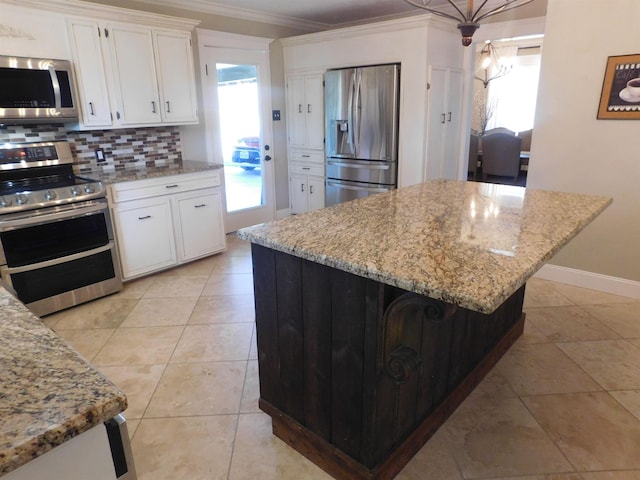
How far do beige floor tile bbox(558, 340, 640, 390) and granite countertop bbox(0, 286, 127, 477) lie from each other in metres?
2.48

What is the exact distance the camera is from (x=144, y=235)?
3621 mm

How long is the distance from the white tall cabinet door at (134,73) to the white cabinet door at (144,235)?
74 centimetres

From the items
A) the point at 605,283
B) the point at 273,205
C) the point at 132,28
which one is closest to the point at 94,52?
the point at 132,28

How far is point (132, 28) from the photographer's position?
348cm

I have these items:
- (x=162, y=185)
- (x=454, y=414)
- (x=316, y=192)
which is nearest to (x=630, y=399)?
(x=454, y=414)

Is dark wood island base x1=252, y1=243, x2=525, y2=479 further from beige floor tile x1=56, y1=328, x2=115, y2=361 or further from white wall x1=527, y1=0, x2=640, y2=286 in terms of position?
white wall x1=527, y1=0, x2=640, y2=286

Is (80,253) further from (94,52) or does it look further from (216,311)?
(94,52)

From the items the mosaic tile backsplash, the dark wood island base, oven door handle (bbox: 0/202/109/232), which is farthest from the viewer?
the mosaic tile backsplash

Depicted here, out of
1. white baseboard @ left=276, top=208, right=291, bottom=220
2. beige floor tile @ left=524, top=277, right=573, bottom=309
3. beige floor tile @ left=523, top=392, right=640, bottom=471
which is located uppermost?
white baseboard @ left=276, top=208, right=291, bottom=220

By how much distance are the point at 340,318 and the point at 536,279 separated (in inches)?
108

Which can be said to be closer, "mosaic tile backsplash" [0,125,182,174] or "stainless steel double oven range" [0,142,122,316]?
"stainless steel double oven range" [0,142,122,316]

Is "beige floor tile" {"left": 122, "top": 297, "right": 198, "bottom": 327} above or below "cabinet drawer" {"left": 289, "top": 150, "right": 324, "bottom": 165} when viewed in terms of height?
below

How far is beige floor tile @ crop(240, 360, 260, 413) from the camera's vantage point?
2154 millimetres

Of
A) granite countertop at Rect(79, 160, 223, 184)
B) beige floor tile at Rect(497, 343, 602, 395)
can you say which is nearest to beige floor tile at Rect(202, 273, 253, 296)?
granite countertop at Rect(79, 160, 223, 184)
